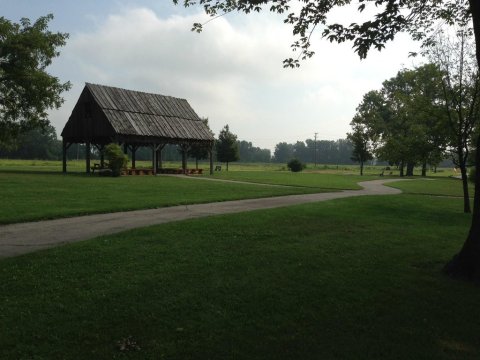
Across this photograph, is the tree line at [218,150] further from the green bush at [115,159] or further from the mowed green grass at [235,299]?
the mowed green grass at [235,299]

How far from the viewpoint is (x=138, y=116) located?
113ft

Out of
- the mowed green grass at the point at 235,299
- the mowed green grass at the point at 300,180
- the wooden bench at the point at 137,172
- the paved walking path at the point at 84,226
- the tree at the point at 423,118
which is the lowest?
the mowed green grass at the point at 235,299

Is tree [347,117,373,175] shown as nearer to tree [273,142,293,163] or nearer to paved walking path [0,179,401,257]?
paved walking path [0,179,401,257]

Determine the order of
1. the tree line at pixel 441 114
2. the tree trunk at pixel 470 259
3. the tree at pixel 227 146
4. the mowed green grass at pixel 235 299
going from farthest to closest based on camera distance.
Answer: the tree at pixel 227 146
the tree line at pixel 441 114
the tree trunk at pixel 470 259
the mowed green grass at pixel 235 299

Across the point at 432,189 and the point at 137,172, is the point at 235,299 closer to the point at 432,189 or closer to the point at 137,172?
the point at 432,189

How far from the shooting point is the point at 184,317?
186 inches

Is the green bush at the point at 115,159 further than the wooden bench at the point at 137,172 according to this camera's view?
No

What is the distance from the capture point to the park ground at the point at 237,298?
410 centimetres

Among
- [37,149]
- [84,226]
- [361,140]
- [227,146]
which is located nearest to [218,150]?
[227,146]

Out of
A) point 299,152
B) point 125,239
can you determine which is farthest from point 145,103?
point 299,152

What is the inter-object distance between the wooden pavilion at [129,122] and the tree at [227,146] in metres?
16.5

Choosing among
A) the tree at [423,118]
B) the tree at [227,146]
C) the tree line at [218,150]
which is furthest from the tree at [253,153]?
the tree at [423,118]

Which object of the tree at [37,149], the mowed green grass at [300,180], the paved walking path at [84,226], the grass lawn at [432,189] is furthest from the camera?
the tree at [37,149]

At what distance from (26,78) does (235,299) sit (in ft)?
97.0
